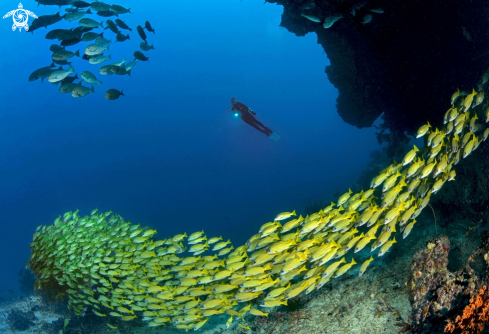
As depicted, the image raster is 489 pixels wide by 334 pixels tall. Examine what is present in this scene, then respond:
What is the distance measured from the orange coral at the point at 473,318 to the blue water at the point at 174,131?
38617mm

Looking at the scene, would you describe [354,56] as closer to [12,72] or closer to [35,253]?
[35,253]

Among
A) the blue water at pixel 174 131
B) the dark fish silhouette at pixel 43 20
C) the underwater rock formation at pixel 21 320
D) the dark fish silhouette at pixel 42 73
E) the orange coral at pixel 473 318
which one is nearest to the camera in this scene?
the orange coral at pixel 473 318

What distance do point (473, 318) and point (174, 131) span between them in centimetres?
11828

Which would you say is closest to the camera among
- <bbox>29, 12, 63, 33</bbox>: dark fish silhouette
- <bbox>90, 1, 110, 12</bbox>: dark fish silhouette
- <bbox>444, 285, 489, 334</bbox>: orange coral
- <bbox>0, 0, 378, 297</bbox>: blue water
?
<bbox>444, 285, 489, 334</bbox>: orange coral

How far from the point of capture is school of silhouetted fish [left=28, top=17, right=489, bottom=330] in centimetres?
422

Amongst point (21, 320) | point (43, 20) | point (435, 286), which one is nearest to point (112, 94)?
point (43, 20)

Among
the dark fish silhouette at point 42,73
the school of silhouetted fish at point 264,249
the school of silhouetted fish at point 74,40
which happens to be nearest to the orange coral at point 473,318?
the school of silhouetted fish at point 264,249

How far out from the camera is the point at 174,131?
376ft

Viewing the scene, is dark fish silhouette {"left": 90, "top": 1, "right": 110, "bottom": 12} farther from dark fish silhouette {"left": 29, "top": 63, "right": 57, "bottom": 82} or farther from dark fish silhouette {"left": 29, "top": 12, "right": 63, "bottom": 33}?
dark fish silhouette {"left": 29, "top": 63, "right": 57, "bottom": 82}

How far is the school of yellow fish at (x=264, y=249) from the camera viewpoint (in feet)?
13.9

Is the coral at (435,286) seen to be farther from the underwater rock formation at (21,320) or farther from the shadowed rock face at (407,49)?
the underwater rock formation at (21,320)

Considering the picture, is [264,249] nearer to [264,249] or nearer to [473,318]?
[264,249]

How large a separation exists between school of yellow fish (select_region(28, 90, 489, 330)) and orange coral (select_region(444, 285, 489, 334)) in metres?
1.39

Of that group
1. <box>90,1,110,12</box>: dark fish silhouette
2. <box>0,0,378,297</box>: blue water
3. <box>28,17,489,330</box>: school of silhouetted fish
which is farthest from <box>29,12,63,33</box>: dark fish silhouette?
<box>0,0,378,297</box>: blue water
